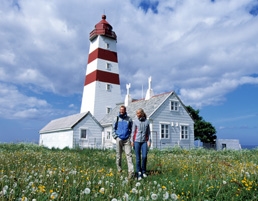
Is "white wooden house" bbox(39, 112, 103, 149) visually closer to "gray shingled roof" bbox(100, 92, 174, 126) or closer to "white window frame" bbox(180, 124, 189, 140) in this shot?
"gray shingled roof" bbox(100, 92, 174, 126)

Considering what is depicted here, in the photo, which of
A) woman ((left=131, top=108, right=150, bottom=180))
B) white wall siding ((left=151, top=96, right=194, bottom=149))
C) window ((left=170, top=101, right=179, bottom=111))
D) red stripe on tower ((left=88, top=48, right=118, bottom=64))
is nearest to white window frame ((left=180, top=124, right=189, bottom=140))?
white wall siding ((left=151, top=96, right=194, bottom=149))

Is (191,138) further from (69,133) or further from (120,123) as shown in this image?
(120,123)

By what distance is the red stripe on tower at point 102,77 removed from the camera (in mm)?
33375

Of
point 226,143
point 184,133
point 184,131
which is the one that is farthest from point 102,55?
point 226,143

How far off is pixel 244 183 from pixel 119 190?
2.87 m

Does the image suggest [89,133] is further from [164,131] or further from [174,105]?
[174,105]

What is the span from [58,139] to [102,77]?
977 centimetres

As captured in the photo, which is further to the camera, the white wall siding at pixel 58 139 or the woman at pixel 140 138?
the white wall siding at pixel 58 139

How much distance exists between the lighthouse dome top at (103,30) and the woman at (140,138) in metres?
29.2

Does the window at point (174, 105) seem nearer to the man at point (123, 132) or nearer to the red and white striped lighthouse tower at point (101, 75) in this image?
the red and white striped lighthouse tower at point (101, 75)

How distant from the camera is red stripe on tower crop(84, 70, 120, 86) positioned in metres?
33.4

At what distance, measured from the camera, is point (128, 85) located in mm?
34375

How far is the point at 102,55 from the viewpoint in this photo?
3472 centimetres

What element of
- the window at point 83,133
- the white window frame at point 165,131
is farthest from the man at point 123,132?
the window at point 83,133
